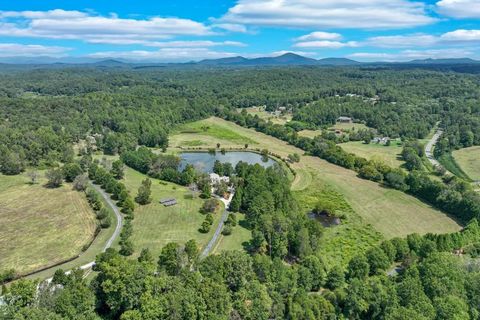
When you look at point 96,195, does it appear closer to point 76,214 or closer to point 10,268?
point 76,214

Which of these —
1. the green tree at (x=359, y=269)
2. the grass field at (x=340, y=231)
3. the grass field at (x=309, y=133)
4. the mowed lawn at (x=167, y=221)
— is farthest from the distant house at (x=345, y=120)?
the green tree at (x=359, y=269)

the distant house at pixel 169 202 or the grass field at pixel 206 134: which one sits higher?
A: the distant house at pixel 169 202

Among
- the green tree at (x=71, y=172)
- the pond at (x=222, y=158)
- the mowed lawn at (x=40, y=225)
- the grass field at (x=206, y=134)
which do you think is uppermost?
the green tree at (x=71, y=172)

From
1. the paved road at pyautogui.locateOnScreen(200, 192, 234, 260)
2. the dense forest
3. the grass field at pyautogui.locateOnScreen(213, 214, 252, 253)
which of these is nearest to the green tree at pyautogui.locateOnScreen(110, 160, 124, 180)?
the dense forest

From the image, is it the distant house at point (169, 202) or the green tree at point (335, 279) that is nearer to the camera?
the green tree at point (335, 279)

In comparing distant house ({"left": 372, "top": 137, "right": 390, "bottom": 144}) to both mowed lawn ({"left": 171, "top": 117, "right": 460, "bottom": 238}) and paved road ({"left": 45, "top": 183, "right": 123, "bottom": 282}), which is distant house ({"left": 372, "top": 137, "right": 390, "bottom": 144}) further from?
paved road ({"left": 45, "top": 183, "right": 123, "bottom": 282})

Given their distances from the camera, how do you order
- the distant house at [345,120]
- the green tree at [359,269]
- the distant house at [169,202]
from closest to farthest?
the green tree at [359,269], the distant house at [169,202], the distant house at [345,120]

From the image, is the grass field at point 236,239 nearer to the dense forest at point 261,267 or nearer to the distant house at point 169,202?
the dense forest at point 261,267
